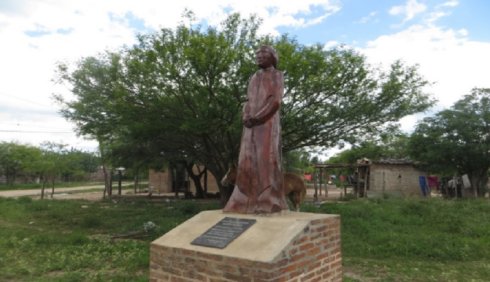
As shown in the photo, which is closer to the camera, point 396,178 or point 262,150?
point 262,150

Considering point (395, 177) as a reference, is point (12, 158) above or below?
above

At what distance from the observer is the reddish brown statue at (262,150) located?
532 cm

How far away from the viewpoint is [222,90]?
11.3 meters

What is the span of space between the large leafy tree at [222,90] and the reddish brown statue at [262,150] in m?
4.83

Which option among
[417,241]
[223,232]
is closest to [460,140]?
[417,241]

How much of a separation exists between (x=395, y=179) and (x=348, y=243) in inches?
654

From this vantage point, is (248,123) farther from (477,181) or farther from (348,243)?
(477,181)

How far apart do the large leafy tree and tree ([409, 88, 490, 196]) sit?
8334 mm

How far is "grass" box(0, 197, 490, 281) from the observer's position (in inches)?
280

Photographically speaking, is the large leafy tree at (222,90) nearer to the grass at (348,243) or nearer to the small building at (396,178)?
the grass at (348,243)

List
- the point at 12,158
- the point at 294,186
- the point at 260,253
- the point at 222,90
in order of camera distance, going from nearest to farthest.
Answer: the point at 260,253
the point at 294,186
the point at 222,90
the point at 12,158

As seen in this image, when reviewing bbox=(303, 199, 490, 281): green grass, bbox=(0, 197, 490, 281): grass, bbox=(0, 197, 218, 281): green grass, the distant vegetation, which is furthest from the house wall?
the distant vegetation

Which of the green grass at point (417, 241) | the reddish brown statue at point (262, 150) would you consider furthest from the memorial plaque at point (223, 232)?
the green grass at point (417, 241)

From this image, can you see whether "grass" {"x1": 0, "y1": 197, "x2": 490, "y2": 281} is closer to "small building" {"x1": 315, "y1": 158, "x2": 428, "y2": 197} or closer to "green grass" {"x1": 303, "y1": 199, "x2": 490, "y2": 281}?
"green grass" {"x1": 303, "y1": 199, "x2": 490, "y2": 281}
